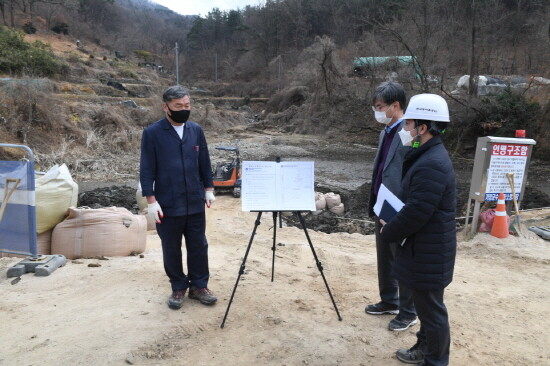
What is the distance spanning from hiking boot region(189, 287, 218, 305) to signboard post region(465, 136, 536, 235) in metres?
4.16

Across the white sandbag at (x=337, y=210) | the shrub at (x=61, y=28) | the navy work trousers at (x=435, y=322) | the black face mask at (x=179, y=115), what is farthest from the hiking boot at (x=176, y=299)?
the shrub at (x=61, y=28)

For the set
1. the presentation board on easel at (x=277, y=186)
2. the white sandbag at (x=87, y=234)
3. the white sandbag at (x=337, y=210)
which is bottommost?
the white sandbag at (x=337, y=210)

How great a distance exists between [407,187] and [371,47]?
968 inches

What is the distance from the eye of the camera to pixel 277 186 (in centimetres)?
336

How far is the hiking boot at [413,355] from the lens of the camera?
2.74m

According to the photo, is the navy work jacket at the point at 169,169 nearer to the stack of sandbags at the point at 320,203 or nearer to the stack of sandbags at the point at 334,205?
the stack of sandbags at the point at 320,203

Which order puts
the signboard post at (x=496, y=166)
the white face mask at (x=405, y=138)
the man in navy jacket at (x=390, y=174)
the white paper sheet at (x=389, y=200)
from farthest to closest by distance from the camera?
the signboard post at (x=496, y=166)
the man in navy jacket at (x=390, y=174)
the white face mask at (x=405, y=138)
the white paper sheet at (x=389, y=200)

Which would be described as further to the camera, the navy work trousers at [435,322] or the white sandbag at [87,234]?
the white sandbag at [87,234]

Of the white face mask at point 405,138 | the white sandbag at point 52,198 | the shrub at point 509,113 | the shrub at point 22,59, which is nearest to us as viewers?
the white face mask at point 405,138

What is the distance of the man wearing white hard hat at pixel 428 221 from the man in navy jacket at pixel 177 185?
5.42ft

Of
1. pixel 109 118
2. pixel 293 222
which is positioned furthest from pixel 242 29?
pixel 293 222

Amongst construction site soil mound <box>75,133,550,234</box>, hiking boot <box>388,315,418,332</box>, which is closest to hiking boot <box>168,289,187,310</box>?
hiking boot <box>388,315,418,332</box>

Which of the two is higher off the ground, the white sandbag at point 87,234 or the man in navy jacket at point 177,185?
the man in navy jacket at point 177,185

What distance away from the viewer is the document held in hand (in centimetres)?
250
